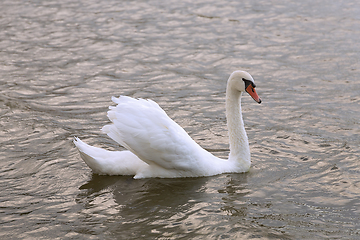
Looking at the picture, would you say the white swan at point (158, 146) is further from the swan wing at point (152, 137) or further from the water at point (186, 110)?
the water at point (186, 110)

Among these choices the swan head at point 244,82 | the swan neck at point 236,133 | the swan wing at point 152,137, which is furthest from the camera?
the swan neck at point 236,133

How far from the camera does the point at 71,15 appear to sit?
15.5 meters

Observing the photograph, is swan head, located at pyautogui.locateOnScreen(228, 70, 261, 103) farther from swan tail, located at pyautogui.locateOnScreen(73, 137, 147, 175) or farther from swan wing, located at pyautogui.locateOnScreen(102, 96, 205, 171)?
swan tail, located at pyautogui.locateOnScreen(73, 137, 147, 175)

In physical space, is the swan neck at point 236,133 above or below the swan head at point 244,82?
below

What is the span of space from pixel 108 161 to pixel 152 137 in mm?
783

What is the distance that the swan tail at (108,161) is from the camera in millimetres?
6512

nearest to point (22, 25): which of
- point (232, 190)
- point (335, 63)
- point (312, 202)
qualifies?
point (335, 63)

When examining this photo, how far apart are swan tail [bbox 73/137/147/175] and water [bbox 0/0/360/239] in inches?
6.5

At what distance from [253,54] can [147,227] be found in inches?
291

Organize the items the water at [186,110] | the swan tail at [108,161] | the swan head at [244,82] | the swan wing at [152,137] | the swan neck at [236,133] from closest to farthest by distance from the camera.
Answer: the water at [186,110]
the swan wing at [152,137]
the swan tail at [108,161]
the swan head at [244,82]
the swan neck at [236,133]

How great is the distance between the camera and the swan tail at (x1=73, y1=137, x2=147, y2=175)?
21.4 ft

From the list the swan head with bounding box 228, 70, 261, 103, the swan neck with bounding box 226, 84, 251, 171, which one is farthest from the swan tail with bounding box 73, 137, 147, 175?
the swan head with bounding box 228, 70, 261, 103

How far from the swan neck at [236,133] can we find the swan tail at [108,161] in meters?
1.37

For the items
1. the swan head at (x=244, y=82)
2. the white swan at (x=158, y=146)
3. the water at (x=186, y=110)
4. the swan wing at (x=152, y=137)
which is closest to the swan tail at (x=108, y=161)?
the white swan at (x=158, y=146)
